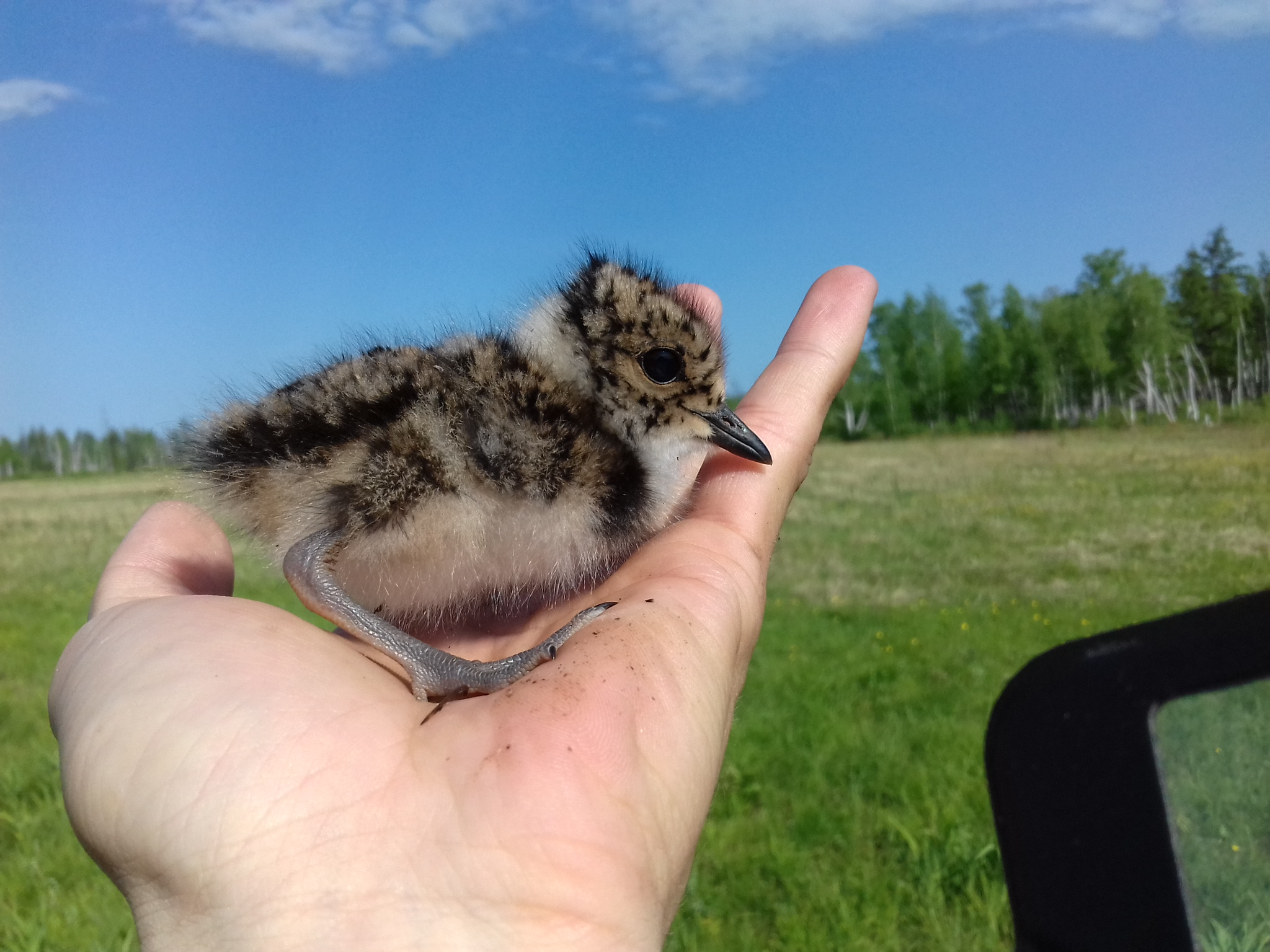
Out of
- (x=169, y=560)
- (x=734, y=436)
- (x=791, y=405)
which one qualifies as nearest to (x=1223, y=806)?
(x=734, y=436)

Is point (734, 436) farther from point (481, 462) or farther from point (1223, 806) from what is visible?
point (1223, 806)

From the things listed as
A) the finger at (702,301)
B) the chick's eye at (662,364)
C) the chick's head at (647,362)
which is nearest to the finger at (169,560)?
the chick's head at (647,362)

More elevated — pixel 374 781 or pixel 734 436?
pixel 734 436

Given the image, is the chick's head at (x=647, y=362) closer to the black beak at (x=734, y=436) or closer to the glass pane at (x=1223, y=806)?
the black beak at (x=734, y=436)

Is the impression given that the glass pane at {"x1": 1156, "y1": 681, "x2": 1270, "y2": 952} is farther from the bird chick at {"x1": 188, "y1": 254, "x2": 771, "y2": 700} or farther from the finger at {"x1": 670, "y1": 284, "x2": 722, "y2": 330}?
the finger at {"x1": 670, "y1": 284, "x2": 722, "y2": 330}

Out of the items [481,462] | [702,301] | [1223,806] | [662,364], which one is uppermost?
[702,301]

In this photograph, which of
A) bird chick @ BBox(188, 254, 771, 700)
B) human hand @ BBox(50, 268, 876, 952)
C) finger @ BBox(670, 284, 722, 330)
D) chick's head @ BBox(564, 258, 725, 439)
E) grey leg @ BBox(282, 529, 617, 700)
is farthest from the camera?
finger @ BBox(670, 284, 722, 330)

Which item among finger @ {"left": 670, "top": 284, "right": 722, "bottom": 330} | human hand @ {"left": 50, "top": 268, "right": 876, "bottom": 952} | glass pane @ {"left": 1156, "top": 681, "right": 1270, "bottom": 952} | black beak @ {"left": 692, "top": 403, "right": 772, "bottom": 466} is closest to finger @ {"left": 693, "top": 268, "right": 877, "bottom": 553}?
black beak @ {"left": 692, "top": 403, "right": 772, "bottom": 466}
